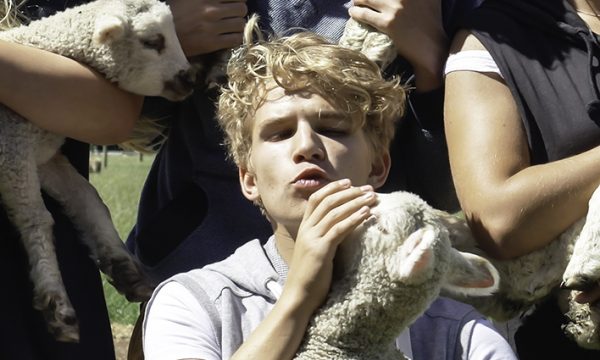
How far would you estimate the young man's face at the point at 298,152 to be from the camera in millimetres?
2932

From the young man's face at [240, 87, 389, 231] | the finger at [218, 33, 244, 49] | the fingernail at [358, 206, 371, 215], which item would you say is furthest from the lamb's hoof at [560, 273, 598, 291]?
the finger at [218, 33, 244, 49]

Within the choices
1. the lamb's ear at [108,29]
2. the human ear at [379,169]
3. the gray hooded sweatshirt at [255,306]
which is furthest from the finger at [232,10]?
the gray hooded sweatshirt at [255,306]

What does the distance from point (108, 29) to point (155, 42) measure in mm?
183

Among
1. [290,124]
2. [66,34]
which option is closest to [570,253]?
[290,124]

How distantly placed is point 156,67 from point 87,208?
527mm

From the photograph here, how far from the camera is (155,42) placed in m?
3.70

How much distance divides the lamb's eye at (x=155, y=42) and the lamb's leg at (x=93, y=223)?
0.48 m

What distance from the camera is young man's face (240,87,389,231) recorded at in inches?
115

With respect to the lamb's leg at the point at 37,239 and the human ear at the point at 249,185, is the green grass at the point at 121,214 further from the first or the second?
the human ear at the point at 249,185

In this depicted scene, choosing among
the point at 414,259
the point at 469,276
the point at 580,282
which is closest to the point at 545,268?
the point at 580,282

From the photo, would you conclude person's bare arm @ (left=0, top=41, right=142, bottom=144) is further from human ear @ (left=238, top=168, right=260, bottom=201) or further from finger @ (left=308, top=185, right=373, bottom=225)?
finger @ (left=308, top=185, right=373, bottom=225)

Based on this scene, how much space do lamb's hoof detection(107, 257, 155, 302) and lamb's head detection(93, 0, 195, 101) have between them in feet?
1.81

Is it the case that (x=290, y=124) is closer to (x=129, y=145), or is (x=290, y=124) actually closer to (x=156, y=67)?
(x=156, y=67)

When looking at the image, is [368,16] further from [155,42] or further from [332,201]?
[332,201]
